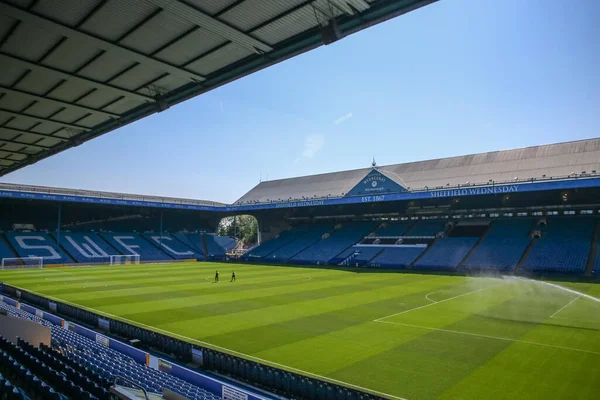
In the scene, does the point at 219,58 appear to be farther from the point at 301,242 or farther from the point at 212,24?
the point at 301,242

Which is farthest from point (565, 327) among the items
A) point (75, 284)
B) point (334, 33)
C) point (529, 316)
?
point (75, 284)

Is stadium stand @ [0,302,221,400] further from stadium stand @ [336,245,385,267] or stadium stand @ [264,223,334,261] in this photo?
stadium stand @ [264,223,334,261]

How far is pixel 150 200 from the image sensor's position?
60938 millimetres

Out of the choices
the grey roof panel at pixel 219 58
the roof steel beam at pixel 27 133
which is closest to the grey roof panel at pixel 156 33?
the grey roof panel at pixel 219 58

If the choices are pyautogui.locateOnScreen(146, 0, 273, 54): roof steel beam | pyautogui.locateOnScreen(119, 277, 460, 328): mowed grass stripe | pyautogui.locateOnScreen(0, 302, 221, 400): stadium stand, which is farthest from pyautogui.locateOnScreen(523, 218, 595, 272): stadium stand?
pyautogui.locateOnScreen(146, 0, 273, 54): roof steel beam

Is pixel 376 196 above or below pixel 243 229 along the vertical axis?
above

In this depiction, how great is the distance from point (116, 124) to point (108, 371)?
25.8ft

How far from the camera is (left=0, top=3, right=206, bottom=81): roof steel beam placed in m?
7.31

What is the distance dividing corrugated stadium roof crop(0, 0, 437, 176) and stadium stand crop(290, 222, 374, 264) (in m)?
43.1

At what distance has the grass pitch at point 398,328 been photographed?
36.7 feet

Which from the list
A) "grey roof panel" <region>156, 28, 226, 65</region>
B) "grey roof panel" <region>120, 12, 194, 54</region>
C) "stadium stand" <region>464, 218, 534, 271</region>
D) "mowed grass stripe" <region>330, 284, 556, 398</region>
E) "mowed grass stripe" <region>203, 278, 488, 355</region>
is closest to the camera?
"grey roof panel" <region>120, 12, 194, 54</region>

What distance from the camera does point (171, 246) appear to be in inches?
2506

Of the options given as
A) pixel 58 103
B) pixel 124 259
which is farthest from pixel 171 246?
pixel 58 103

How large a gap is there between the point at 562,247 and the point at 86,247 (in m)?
57.3
